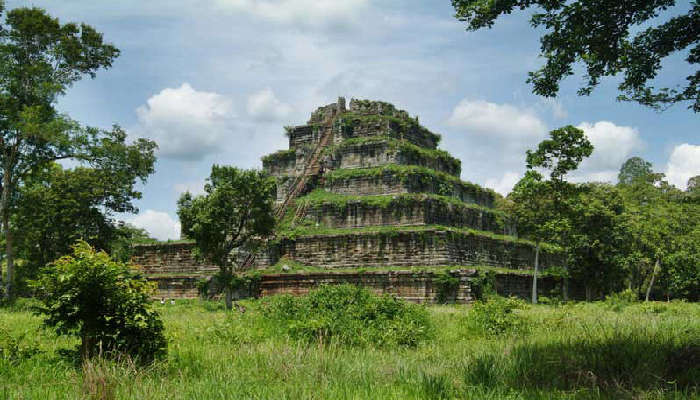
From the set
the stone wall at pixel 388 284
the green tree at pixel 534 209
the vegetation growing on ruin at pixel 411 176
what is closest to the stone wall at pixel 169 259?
the stone wall at pixel 388 284

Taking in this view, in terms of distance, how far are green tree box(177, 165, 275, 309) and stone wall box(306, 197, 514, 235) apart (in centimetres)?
514

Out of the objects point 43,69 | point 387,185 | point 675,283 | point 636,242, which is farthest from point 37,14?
point 675,283

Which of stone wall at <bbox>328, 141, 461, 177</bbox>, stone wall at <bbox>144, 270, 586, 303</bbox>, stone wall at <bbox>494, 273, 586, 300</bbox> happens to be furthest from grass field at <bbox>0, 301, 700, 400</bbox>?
stone wall at <bbox>328, 141, 461, 177</bbox>

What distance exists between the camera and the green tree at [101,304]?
7.73m

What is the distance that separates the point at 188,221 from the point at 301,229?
21.3ft

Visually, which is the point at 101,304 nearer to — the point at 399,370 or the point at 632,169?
the point at 399,370

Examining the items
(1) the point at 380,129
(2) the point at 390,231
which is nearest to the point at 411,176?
(2) the point at 390,231

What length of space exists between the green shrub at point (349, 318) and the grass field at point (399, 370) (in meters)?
0.60

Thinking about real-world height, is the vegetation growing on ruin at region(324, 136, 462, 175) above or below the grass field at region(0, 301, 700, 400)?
above

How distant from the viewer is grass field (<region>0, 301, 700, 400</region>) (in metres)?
6.32

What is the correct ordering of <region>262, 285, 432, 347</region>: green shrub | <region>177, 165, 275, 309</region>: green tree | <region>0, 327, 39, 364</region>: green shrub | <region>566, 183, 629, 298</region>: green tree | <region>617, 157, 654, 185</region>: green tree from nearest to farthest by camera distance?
<region>0, 327, 39, 364</region>: green shrub < <region>262, 285, 432, 347</region>: green shrub < <region>177, 165, 275, 309</region>: green tree < <region>566, 183, 629, 298</region>: green tree < <region>617, 157, 654, 185</region>: green tree

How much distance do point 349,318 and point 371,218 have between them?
50.5 feet

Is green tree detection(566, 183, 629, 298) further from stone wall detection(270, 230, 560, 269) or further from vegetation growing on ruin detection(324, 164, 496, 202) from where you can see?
vegetation growing on ruin detection(324, 164, 496, 202)

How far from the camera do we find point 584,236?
3114cm
